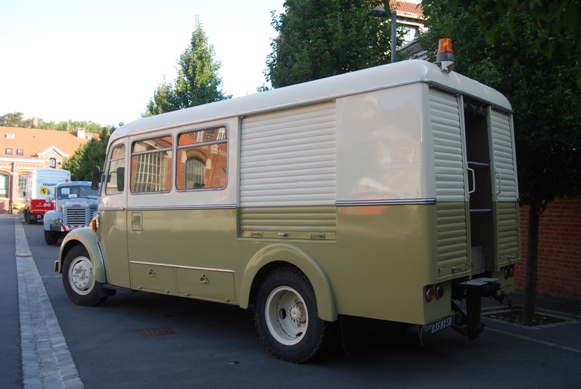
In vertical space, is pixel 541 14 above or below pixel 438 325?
above

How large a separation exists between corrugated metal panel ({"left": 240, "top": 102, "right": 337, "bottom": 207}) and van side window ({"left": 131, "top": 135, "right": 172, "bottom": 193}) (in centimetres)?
138

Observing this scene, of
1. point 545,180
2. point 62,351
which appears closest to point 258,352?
point 62,351

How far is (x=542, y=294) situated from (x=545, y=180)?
3.16 m

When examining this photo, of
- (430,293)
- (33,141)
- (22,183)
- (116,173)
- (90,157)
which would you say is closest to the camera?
(430,293)

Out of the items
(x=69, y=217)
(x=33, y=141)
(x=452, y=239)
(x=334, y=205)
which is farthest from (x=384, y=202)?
(x=33, y=141)

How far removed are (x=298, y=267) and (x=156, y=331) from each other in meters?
2.51

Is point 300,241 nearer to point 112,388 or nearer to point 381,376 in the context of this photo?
point 381,376

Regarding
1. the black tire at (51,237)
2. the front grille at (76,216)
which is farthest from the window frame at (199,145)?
the black tire at (51,237)

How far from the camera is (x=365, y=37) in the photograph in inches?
462

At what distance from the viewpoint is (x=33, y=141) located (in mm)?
69000

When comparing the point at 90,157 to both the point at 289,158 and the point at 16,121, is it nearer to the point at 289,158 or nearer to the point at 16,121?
the point at 289,158

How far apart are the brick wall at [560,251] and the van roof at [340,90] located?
3.74 metres

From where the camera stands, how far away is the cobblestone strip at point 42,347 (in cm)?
494

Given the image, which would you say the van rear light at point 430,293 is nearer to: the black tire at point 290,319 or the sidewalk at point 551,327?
the black tire at point 290,319
